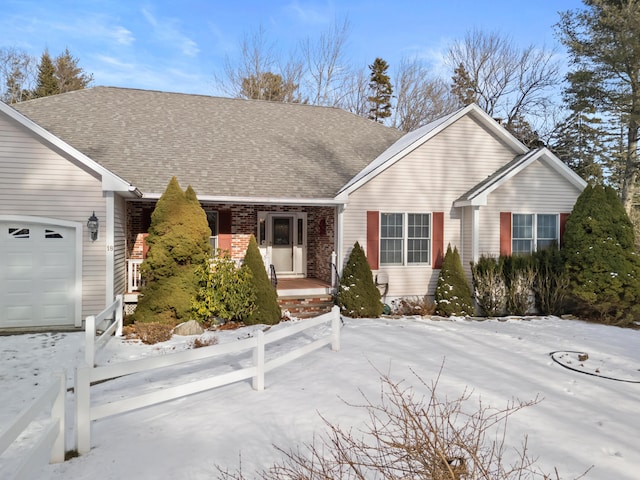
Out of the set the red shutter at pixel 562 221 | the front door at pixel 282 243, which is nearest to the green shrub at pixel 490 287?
the red shutter at pixel 562 221

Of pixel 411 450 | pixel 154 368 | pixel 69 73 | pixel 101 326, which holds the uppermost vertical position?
pixel 69 73

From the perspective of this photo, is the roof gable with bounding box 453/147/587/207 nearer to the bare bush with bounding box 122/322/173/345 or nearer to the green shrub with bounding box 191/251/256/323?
the green shrub with bounding box 191/251/256/323

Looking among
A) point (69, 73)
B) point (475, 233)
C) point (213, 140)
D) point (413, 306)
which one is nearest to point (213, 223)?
point (213, 140)

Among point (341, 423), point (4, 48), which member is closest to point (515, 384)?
point (341, 423)

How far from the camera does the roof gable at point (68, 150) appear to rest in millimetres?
9156

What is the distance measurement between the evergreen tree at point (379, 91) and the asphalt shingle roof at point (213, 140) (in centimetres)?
1585

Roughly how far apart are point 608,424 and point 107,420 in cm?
611

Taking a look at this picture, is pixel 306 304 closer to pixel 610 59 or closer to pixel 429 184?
pixel 429 184

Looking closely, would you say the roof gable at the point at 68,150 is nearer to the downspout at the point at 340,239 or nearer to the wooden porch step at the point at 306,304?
the wooden porch step at the point at 306,304

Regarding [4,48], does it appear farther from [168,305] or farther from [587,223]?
[587,223]

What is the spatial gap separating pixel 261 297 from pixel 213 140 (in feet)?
21.7

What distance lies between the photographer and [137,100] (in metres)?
15.9

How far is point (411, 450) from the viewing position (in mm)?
2584

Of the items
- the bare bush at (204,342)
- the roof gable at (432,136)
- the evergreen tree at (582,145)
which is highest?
the evergreen tree at (582,145)
